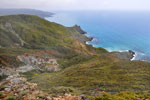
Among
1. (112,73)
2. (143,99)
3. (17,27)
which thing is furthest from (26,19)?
(143,99)

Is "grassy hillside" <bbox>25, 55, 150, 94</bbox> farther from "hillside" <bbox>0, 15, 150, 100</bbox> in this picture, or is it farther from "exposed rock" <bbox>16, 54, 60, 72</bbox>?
"exposed rock" <bbox>16, 54, 60, 72</bbox>

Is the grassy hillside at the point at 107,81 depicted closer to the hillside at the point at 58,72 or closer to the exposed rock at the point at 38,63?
the hillside at the point at 58,72

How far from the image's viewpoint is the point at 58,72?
129 ft

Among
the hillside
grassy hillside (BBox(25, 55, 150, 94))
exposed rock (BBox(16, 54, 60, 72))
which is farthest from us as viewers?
exposed rock (BBox(16, 54, 60, 72))

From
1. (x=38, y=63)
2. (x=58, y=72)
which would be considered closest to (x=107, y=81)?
(x=58, y=72)

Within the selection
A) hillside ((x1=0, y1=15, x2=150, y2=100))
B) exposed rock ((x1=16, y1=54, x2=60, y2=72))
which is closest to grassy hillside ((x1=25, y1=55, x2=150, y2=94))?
hillside ((x1=0, y1=15, x2=150, y2=100))

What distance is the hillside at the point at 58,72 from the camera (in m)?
17.9

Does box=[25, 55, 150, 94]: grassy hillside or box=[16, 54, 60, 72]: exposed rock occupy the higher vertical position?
box=[25, 55, 150, 94]: grassy hillside

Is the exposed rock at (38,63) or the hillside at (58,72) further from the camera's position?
the exposed rock at (38,63)

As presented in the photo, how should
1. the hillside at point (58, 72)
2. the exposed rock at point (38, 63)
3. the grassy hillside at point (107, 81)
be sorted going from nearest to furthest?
the hillside at point (58, 72), the grassy hillside at point (107, 81), the exposed rock at point (38, 63)

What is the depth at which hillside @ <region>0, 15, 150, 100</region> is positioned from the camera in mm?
17922

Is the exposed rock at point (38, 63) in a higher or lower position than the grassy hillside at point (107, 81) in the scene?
lower

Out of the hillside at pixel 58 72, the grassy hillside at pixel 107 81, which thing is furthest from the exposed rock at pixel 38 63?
the grassy hillside at pixel 107 81

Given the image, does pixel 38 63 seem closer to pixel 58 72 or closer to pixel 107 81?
pixel 58 72
